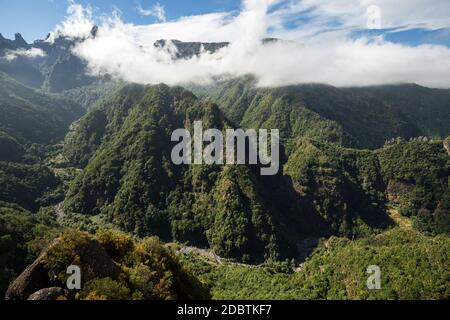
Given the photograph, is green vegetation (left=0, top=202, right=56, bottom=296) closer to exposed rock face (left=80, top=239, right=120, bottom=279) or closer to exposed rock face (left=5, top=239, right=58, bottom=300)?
exposed rock face (left=5, top=239, right=58, bottom=300)

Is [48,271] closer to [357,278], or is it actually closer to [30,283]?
[30,283]

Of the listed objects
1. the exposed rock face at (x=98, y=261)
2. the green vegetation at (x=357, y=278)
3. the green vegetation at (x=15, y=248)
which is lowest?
the green vegetation at (x=357, y=278)

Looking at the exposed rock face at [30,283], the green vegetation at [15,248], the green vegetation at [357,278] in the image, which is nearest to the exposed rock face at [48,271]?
the exposed rock face at [30,283]

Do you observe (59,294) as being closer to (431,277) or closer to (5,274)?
(5,274)

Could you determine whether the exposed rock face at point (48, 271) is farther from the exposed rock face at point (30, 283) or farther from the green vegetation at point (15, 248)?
the green vegetation at point (15, 248)

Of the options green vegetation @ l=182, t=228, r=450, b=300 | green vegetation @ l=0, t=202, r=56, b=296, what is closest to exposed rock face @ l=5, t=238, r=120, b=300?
green vegetation @ l=0, t=202, r=56, b=296
